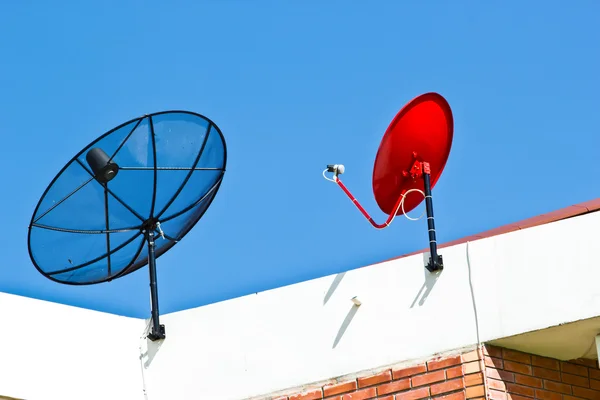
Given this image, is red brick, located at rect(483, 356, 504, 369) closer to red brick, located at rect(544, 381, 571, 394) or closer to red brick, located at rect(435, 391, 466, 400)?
red brick, located at rect(435, 391, 466, 400)

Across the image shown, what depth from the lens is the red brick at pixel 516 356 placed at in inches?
307

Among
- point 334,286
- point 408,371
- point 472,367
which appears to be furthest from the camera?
point 334,286

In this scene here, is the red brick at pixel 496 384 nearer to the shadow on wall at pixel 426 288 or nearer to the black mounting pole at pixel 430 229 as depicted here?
the shadow on wall at pixel 426 288

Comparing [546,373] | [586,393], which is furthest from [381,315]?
[586,393]

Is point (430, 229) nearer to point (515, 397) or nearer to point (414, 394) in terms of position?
point (414, 394)

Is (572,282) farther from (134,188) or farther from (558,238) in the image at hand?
(134,188)

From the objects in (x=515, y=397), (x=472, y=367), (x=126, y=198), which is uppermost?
(x=126, y=198)

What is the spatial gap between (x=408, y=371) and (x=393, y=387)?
15cm

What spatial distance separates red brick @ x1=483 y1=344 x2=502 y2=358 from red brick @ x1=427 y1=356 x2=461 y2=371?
19cm

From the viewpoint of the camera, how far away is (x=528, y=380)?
7.85 m

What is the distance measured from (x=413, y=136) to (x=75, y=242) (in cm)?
278

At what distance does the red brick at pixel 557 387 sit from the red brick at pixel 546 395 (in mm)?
35

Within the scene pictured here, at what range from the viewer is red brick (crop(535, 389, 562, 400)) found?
7820 millimetres

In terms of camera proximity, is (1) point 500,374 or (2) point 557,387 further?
(2) point 557,387
